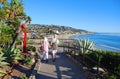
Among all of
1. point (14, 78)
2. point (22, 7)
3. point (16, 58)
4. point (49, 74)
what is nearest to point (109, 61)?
point (49, 74)

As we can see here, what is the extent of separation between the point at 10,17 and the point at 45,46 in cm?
770

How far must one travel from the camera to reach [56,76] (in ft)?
35.6

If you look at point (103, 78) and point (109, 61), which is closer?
point (103, 78)

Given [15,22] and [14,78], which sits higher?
[15,22]

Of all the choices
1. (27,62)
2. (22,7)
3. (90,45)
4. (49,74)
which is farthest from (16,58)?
(22,7)

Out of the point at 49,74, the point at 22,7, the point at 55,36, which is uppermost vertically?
the point at 22,7

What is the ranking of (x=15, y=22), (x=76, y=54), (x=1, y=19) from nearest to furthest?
(x=76, y=54), (x=1, y=19), (x=15, y=22)

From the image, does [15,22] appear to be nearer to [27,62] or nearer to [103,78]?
[27,62]

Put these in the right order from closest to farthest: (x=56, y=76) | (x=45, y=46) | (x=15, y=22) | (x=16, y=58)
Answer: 1. (x=56, y=76)
2. (x=16, y=58)
3. (x=45, y=46)
4. (x=15, y=22)

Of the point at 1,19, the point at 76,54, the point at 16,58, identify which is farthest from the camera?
the point at 1,19

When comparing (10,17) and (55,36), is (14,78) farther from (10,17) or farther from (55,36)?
(10,17)

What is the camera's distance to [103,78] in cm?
948

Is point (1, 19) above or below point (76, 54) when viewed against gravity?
above

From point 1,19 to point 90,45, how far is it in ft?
20.7
